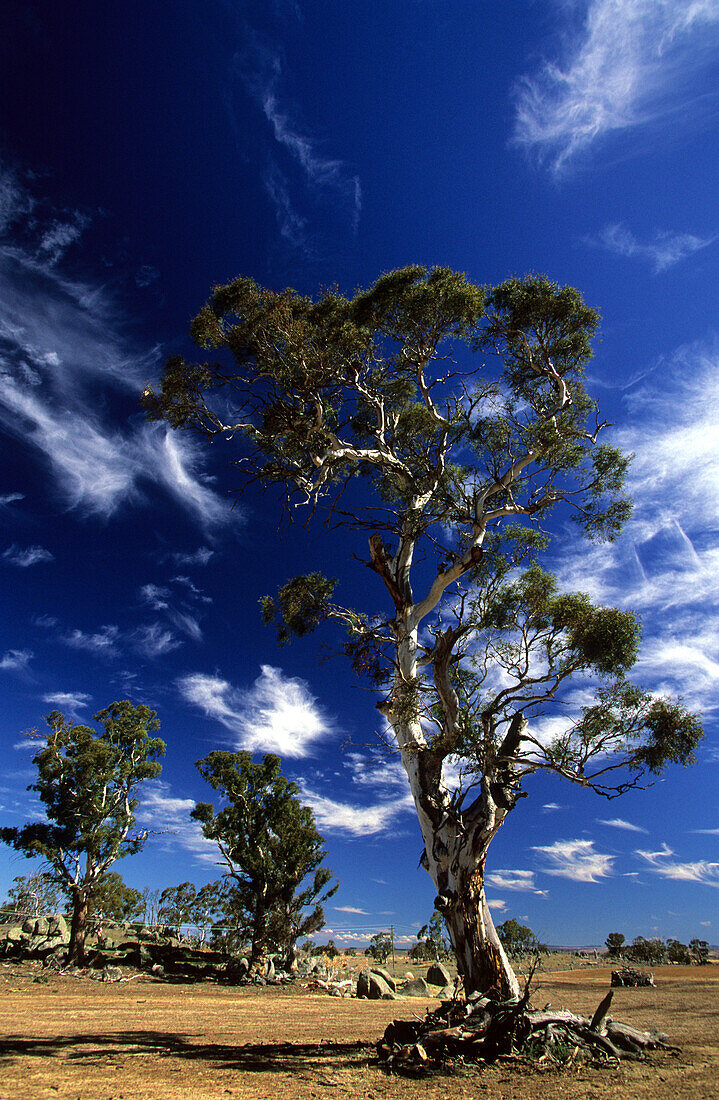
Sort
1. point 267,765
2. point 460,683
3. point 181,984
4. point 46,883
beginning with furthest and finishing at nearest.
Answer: point 267,765, point 46,883, point 181,984, point 460,683

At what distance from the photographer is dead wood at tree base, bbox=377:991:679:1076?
231 inches

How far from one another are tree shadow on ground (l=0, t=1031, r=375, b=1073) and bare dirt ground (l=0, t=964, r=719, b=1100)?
1 cm

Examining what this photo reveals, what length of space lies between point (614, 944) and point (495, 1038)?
49.8 meters

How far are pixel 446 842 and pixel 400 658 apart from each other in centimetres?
297

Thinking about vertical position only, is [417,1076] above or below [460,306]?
below

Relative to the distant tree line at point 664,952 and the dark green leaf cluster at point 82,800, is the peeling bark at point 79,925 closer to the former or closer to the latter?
the dark green leaf cluster at point 82,800

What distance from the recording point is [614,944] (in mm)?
43781

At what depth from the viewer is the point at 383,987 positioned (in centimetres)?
1720

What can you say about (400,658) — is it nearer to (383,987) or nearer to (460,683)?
(460,683)

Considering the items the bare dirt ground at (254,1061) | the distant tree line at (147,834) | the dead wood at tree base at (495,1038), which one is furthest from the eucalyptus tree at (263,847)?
the dead wood at tree base at (495,1038)

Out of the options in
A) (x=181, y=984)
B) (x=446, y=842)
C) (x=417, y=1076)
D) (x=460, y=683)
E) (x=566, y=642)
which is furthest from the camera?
(x=181, y=984)

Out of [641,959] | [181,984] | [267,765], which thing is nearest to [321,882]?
[267,765]

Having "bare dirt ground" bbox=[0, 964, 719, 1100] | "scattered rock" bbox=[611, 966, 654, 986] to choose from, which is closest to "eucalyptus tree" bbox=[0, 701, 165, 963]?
"bare dirt ground" bbox=[0, 964, 719, 1100]

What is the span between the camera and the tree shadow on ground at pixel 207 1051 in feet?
19.0
